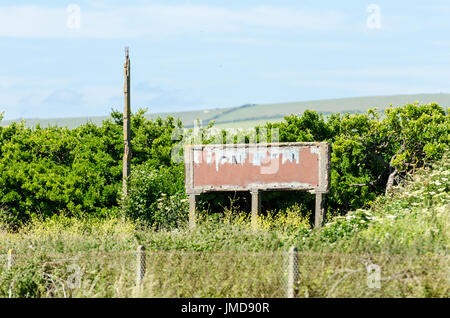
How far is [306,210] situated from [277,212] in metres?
1.13

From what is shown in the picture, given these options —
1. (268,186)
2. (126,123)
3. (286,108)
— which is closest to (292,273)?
(268,186)

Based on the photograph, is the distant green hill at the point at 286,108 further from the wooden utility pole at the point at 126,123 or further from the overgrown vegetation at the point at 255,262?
the overgrown vegetation at the point at 255,262

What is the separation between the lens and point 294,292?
13727mm

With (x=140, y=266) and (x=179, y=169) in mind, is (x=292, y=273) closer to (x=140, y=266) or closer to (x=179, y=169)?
(x=140, y=266)

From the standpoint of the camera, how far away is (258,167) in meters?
24.8

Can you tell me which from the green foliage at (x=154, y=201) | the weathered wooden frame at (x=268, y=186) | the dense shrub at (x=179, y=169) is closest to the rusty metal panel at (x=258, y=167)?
the weathered wooden frame at (x=268, y=186)

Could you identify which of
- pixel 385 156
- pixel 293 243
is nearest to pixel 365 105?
pixel 385 156

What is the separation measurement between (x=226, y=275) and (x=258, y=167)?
10429mm

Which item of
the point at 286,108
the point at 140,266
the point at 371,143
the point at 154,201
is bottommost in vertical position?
the point at 140,266

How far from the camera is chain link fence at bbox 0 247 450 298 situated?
535 inches

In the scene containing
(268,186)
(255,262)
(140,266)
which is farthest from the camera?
(268,186)

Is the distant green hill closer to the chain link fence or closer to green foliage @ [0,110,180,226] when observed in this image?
green foliage @ [0,110,180,226]

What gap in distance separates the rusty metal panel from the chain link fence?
30.8 ft
